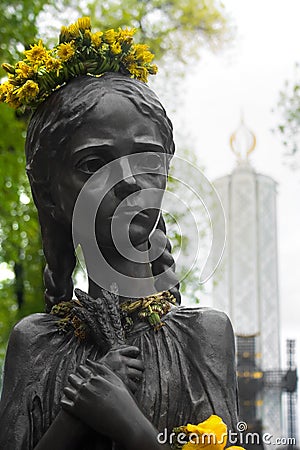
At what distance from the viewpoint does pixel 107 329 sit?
2.73 metres

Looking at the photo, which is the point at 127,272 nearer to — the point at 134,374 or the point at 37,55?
the point at 134,374

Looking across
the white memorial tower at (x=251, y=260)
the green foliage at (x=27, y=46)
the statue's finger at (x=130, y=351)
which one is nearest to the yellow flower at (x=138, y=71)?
the statue's finger at (x=130, y=351)

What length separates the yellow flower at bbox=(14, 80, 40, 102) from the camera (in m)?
3.01

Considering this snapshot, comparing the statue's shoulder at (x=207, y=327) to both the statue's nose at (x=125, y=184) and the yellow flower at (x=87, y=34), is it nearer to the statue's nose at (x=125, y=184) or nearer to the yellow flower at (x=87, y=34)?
the statue's nose at (x=125, y=184)

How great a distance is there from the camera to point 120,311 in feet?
9.38

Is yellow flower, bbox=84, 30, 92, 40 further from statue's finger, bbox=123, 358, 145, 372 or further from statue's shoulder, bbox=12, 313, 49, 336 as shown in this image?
statue's finger, bbox=123, 358, 145, 372

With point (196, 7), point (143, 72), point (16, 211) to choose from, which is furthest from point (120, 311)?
point (196, 7)

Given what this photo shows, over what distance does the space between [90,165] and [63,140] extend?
148 mm

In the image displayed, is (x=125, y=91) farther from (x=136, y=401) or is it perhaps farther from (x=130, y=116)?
(x=136, y=401)

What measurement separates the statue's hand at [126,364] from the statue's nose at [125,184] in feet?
1.86

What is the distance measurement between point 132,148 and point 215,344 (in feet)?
2.59

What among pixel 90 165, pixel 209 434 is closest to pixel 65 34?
pixel 90 165

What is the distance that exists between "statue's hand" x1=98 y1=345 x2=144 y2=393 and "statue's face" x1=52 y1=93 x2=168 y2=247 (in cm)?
43

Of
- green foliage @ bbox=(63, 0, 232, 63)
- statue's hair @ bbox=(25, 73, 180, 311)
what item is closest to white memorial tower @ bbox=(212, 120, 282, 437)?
green foliage @ bbox=(63, 0, 232, 63)
